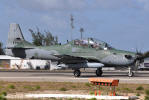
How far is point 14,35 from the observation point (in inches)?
1356

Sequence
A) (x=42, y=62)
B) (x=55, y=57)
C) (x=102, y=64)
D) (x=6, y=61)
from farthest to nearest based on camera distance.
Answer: (x=6, y=61) → (x=42, y=62) → (x=55, y=57) → (x=102, y=64)

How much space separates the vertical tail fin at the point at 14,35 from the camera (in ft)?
112

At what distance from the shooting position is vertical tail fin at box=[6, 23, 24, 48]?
112ft

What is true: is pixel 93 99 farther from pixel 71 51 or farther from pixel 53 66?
pixel 53 66

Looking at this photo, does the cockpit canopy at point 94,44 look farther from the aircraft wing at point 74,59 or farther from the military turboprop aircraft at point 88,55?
the aircraft wing at point 74,59

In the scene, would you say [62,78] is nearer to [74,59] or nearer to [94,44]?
[74,59]

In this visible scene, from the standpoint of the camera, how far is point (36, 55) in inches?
1259

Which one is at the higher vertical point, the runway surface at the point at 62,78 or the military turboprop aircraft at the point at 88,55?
the military turboprop aircraft at the point at 88,55

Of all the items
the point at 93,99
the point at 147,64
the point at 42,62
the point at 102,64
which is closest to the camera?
the point at 93,99

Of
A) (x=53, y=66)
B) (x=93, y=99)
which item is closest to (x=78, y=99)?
(x=93, y=99)

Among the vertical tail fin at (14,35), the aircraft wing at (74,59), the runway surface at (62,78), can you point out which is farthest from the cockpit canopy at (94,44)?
the vertical tail fin at (14,35)

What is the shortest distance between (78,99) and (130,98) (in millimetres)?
2192

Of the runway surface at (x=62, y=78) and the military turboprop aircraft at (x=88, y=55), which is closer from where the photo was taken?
the runway surface at (x=62, y=78)

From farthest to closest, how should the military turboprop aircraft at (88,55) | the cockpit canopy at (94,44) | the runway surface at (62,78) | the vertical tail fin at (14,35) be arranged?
the vertical tail fin at (14,35) → the cockpit canopy at (94,44) → the military turboprop aircraft at (88,55) → the runway surface at (62,78)
